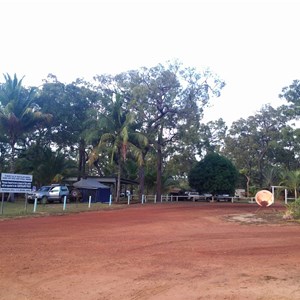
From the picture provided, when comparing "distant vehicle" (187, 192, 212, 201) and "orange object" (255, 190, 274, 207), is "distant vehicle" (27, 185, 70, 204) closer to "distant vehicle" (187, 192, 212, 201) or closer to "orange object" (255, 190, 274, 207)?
"orange object" (255, 190, 274, 207)

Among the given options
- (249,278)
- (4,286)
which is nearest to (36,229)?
(4,286)

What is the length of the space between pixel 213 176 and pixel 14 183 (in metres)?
31.5

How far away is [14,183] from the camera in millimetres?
20734

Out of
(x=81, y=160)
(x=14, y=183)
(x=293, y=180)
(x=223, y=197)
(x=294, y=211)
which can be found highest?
(x=81, y=160)

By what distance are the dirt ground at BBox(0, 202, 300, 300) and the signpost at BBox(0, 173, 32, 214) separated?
6435mm

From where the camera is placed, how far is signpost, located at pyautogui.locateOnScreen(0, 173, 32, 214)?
20.0 meters

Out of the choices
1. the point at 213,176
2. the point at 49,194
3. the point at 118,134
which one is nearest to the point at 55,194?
the point at 49,194

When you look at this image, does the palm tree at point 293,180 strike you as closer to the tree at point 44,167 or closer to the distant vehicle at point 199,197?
the tree at point 44,167

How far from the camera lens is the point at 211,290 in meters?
6.27

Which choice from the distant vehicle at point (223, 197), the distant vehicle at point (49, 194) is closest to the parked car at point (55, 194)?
the distant vehicle at point (49, 194)

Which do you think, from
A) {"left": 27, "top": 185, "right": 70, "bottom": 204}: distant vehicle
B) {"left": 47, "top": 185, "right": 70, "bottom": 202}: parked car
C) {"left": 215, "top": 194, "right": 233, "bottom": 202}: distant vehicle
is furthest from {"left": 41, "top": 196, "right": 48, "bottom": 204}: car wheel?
{"left": 215, "top": 194, "right": 233, "bottom": 202}: distant vehicle

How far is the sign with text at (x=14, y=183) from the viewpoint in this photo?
20031 mm

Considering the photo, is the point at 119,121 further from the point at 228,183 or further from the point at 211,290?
the point at 211,290

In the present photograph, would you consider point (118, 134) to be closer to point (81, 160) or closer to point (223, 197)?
point (81, 160)
